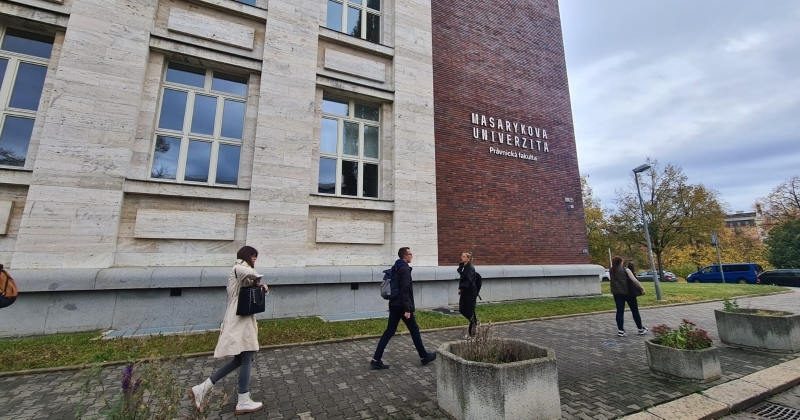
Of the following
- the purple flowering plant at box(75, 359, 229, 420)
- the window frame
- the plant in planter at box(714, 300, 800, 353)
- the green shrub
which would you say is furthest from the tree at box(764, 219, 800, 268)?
the purple flowering plant at box(75, 359, 229, 420)

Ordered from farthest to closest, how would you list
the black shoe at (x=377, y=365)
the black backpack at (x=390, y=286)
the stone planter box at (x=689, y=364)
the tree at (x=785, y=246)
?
the tree at (x=785, y=246)
the black backpack at (x=390, y=286)
the black shoe at (x=377, y=365)
the stone planter box at (x=689, y=364)

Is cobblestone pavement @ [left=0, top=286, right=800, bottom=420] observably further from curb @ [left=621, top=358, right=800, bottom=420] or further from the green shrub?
the green shrub

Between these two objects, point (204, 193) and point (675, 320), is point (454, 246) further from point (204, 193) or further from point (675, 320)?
point (204, 193)

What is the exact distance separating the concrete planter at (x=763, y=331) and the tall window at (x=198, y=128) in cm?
1137

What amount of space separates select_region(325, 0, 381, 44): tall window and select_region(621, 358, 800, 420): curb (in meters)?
11.6

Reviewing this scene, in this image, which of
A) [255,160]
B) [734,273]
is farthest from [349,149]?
[734,273]

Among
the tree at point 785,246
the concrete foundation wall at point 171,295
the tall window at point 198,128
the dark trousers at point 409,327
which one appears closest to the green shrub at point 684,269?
the tree at point 785,246

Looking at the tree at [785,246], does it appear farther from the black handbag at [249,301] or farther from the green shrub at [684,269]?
the black handbag at [249,301]

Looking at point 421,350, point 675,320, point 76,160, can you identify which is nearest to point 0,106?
point 76,160

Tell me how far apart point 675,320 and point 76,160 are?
1518 cm

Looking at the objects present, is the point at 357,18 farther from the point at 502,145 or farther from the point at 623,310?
the point at 623,310

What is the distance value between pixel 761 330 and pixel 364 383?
721cm

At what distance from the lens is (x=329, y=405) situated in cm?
379

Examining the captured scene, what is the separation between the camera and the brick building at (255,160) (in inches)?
276
